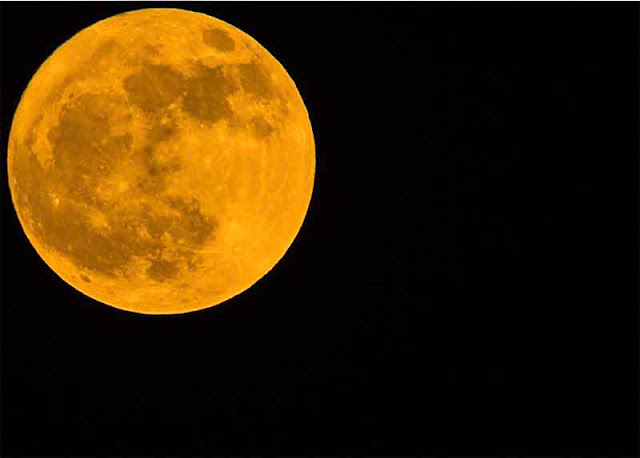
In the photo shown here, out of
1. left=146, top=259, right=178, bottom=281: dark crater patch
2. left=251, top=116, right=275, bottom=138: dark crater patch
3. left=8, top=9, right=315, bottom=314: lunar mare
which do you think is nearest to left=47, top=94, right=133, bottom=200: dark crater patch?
left=8, top=9, right=315, bottom=314: lunar mare

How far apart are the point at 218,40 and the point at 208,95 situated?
0.64 m

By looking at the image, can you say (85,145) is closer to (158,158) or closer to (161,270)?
(158,158)

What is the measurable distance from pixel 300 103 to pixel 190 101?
1.40 m

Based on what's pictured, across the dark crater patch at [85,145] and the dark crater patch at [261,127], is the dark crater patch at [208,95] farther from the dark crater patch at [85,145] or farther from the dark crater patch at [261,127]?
the dark crater patch at [85,145]

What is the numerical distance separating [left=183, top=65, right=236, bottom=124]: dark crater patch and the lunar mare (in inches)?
0.4

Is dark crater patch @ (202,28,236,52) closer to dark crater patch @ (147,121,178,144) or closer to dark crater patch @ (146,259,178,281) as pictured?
dark crater patch @ (147,121,178,144)

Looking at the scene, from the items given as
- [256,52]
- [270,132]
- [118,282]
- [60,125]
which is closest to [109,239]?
[118,282]

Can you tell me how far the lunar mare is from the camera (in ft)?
19.4

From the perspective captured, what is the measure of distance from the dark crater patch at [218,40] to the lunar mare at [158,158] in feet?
0.04

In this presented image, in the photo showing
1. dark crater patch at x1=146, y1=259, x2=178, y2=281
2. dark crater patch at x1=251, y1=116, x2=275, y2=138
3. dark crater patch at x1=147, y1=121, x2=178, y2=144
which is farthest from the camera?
dark crater patch at x1=146, y1=259, x2=178, y2=281

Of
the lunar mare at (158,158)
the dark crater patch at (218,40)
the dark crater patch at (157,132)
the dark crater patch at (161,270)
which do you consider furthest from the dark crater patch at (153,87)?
the dark crater patch at (161,270)

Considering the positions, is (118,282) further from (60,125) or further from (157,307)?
(60,125)

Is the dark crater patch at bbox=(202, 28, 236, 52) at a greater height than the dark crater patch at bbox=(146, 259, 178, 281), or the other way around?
the dark crater patch at bbox=(202, 28, 236, 52)

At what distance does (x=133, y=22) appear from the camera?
6457 millimetres
